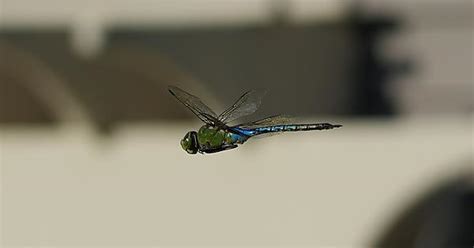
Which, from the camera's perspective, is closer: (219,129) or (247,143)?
(219,129)

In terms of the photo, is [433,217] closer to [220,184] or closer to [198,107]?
[220,184]

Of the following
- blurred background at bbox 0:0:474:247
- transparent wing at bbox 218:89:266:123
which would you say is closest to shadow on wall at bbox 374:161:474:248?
blurred background at bbox 0:0:474:247

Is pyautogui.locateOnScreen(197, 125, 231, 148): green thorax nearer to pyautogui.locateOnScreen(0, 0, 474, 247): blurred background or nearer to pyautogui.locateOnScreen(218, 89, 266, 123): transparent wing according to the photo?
pyautogui.locateOnScreen(218, 89, 266, 123): transparent wing

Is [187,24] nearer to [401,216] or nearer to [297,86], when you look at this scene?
[297,86]

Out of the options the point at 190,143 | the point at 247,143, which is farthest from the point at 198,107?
the point at 247,143

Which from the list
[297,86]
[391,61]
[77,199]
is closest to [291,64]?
[297,86]

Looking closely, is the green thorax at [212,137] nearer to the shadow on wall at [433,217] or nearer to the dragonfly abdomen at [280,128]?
the dragonfly abdomen at [280,128]
